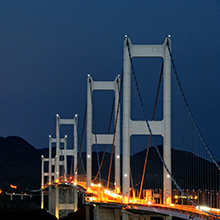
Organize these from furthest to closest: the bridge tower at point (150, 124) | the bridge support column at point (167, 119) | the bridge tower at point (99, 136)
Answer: the bridge tower at point (99, 136) → the bridge tower at point (150, 124) → the bridge support column at point (167, 119)

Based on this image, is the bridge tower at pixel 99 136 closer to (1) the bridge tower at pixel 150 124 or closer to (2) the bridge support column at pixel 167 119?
(1) the bridge tower at pixel 150 124

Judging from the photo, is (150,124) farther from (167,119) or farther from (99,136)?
(99,136)

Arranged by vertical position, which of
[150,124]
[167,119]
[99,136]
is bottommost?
[150,124]

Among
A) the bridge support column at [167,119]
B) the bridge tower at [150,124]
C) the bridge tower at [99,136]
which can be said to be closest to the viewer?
the bridge support column at [167,119]

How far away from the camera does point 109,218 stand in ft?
160

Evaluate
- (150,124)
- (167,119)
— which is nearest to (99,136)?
(150,124)

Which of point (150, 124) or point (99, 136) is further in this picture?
point (99, 136)

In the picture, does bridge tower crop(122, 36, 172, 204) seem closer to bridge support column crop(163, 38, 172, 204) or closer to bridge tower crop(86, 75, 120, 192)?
bridge support column crop(163, 38, 172, 204)

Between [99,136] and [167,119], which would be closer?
[167,119]

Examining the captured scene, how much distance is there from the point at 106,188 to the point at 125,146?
2005 cm

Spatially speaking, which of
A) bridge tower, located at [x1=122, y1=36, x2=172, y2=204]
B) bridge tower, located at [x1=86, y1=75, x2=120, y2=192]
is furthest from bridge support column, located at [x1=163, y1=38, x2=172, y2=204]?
bridge tower, located at [x1=86, y1=75, x2=120, y2=192]

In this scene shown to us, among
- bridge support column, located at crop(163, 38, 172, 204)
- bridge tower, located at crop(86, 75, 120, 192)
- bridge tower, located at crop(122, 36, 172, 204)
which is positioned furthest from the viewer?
bridge tower, located at crop(86, 75, 120, 192)

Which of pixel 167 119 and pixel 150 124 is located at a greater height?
pixel 167 119

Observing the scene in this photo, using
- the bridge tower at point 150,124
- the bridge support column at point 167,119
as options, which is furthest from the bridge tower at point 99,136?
the bridge support column at point 167,119
